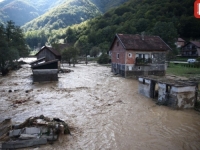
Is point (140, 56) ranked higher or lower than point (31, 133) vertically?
higher

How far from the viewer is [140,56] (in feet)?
98.4

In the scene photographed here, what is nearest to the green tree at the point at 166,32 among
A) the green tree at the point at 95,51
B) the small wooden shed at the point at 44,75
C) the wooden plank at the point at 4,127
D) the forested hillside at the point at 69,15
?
the green tree at the point at 95,51

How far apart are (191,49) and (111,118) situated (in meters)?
60.2

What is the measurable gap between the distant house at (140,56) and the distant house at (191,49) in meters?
35.8

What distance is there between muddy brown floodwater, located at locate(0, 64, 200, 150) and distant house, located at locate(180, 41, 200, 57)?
168 ft

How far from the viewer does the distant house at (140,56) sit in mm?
29406

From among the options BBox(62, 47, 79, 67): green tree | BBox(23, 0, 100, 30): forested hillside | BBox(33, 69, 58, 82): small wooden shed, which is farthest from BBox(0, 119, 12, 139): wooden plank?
BBox(23, 0, 100, 30): forested hillside

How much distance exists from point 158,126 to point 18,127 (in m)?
8.27

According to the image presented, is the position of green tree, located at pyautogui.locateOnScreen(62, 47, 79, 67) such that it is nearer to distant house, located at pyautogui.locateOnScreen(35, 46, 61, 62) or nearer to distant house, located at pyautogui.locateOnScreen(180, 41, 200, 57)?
distant house, located at pyautogui.locateOnScreen(35, 46, 61, 62)

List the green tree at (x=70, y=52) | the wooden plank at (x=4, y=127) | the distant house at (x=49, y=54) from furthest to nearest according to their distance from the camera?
the green tree at (x=70, y=52), the distant house at (x=49, y=54), the wooden plank at (x=4, y=127)

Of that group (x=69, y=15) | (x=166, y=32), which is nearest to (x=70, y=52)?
(x=166, y=32)

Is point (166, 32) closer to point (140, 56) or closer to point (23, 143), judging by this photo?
point (140, 56)

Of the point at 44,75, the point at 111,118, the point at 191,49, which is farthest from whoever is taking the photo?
the point at 191,49

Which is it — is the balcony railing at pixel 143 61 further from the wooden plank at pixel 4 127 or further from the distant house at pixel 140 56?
the wooden plank at pixel 4 127
